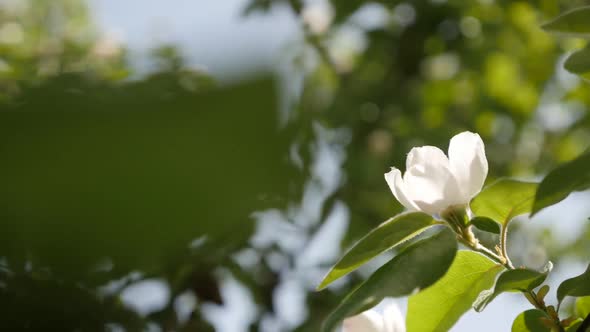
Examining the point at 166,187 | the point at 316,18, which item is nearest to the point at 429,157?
the point at 166,187

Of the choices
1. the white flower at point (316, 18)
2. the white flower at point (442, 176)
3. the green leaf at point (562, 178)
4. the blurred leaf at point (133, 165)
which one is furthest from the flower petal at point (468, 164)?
the white flower at point (316, 18)

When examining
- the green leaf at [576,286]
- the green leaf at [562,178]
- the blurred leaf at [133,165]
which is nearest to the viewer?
the blurred leaf at [133,165]

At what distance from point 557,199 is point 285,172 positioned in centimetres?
36

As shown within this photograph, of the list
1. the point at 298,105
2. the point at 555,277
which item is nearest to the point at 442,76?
the point at 555,277

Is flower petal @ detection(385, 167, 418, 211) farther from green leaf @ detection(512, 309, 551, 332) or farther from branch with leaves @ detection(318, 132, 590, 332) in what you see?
green leaf @ detection(512, 309, 551, 332)

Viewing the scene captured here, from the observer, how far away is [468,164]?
593 mm

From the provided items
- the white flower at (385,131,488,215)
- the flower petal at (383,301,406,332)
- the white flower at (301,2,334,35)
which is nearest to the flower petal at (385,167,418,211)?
the white flower at (385,131,488,215)

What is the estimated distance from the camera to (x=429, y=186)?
59 cm

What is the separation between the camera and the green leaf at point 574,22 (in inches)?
21.0

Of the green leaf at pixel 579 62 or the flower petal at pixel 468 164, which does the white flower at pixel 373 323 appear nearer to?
the flower petal at pixel 468 164

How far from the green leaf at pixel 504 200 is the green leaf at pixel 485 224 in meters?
0.01

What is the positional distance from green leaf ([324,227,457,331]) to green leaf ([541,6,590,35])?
0.18 m

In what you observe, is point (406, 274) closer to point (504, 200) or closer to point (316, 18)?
point (504, 200)

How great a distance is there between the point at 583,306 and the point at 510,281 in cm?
17
